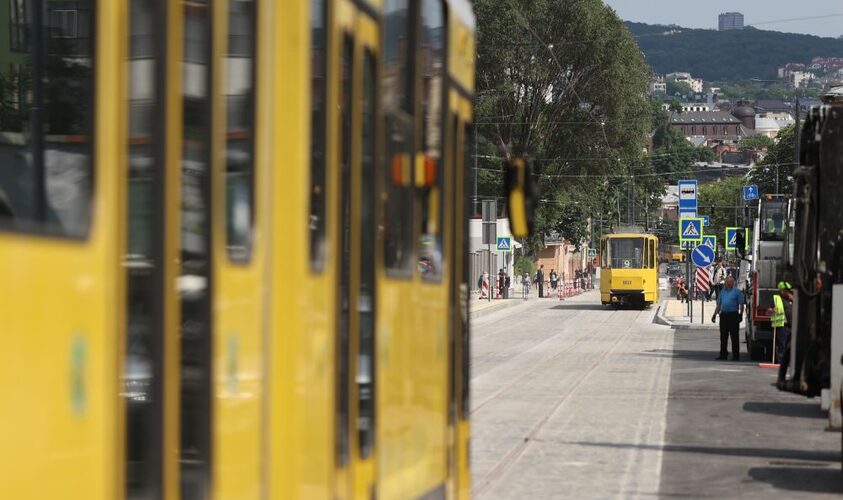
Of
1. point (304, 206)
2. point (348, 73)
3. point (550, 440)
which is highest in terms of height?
point (348, 73)

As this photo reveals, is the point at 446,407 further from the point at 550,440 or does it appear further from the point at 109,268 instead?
the point at 550,440

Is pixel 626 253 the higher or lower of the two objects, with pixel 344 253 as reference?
lower

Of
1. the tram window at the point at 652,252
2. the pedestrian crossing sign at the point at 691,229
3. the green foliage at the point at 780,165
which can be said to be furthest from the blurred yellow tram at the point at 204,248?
the green foliage at the point at 780,165

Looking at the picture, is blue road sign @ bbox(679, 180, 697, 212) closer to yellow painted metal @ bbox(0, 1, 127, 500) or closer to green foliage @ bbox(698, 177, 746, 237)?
yellow painted metal @ bbox(0, 1, 127, 500)

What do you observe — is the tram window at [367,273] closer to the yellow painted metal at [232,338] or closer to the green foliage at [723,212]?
the yellow painted metal at [232,338]

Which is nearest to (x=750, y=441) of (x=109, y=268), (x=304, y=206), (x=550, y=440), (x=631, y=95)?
(x=550, y=440)

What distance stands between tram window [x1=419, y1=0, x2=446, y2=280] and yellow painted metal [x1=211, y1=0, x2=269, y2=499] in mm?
2378

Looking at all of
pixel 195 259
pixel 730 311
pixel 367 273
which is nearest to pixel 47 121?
pixel 195 259

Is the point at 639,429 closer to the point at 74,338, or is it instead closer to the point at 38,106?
the point at 38,106

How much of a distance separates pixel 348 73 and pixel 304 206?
754 millimetres

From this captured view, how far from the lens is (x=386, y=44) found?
5895 mm

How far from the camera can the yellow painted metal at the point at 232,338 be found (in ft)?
13.5

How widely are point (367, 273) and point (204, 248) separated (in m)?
1.60

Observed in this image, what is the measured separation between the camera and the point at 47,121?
3654mm
